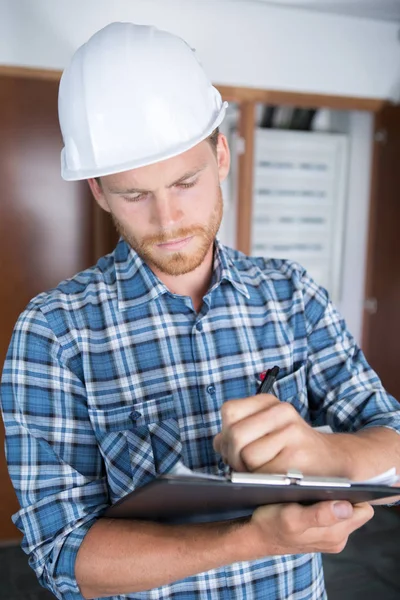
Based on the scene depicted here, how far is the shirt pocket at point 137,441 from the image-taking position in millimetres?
902

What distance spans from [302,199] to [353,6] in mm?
1254

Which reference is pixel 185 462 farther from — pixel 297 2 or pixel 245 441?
pixel 297 2

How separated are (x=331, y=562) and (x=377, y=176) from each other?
242 cm

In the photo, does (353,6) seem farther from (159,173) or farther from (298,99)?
(159,173)

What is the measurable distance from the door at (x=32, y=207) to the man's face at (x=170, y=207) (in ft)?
6.40

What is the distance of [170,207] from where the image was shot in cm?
93

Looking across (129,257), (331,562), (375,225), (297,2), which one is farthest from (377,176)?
(129,257)

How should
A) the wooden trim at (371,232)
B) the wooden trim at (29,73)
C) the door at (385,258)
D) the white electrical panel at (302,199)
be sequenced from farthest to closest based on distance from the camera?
the white electrical panel at (302,199)
the wooden trim at (371,232)
the door at (385,258)
the wooden trim at (29,73)

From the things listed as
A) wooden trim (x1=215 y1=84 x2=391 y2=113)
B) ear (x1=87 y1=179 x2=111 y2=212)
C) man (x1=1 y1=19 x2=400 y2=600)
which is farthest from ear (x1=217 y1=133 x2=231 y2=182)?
wooden trim (x1=215 y1=84 x2=391 y2=113)

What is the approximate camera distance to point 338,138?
4008 millimetres

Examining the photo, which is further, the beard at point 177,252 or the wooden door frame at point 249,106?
the wooden door frame at point 249,106

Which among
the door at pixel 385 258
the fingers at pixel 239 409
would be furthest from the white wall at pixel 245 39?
the fingers at pixel 239 409

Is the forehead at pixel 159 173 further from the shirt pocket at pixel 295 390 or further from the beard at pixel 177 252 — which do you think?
the shirt pocket at pixel 295 390

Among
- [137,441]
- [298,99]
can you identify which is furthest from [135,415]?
[298,99]
